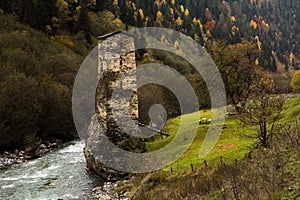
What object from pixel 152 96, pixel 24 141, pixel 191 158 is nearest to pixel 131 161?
pixel 191 158

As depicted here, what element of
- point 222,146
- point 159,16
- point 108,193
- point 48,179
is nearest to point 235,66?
point 222,146

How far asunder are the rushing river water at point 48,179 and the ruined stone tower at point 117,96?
1842 millimetres

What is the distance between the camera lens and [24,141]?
3703 cm

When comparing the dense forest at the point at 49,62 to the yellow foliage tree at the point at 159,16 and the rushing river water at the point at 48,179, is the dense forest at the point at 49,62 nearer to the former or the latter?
the rushing river water at the point at 48,179

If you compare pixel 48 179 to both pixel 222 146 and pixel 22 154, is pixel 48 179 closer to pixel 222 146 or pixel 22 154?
pixel 22 154

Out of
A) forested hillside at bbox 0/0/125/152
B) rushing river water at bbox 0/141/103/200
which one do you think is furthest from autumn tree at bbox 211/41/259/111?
forested hillside at bbox 0/0/125/152

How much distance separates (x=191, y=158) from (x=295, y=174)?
10155mm

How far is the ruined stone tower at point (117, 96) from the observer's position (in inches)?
947

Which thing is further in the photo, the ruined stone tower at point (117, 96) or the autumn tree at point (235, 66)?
the autumn tree at point (235, 66)

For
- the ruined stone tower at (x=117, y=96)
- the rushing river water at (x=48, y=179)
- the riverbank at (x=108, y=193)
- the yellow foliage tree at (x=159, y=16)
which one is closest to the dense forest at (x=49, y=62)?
the rushing river water at (x=48, y=179)

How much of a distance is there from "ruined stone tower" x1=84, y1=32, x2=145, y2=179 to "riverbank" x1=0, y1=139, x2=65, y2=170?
9802 mm

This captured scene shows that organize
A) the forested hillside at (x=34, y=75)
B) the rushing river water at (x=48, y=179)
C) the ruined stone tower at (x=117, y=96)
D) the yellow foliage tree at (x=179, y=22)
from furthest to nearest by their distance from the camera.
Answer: the yellow foliage tree at (x=179, y=22)
the forested hillside at (x=34, y=75)
the ruined stone tower at (x=117, y=96)
the rushing river water at (x=48, y=179)

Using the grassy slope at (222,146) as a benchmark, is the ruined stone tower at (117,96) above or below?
above

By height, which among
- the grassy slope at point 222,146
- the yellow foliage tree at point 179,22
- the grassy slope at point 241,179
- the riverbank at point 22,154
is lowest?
the riverbank at point 22,154
